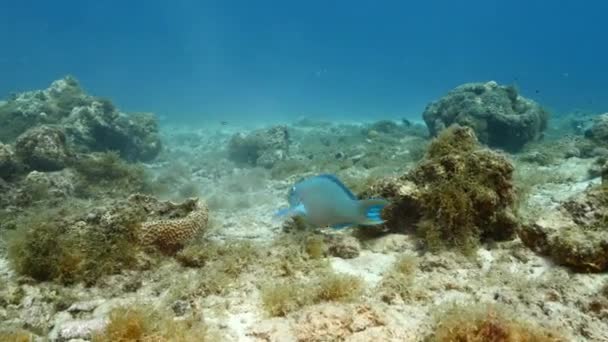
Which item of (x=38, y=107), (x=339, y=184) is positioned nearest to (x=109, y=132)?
(x=38, y=107)

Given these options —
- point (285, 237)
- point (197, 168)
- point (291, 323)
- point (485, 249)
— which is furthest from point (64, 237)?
point (197, 168)

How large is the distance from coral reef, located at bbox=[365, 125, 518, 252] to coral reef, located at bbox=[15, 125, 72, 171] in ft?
32.0

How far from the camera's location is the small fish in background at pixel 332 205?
4523 mm

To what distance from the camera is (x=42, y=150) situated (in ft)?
36.0

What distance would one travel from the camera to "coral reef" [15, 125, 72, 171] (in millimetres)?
10938

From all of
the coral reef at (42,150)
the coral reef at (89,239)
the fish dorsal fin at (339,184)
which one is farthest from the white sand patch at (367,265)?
the coral reef at (42,150)

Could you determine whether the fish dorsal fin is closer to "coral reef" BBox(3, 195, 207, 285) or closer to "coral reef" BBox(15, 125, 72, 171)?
"coral reef" BBox(3, 195, 207, 285)

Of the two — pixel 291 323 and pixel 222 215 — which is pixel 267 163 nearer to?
pixel 222 215

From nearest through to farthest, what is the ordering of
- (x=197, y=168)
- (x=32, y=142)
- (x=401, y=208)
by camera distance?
(x=401, y=208), (x=32, y=142), (x=197, y=168)

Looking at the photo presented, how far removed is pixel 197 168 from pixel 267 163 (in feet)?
9.27

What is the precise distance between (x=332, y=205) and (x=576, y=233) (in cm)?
250

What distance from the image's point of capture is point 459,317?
124 inches

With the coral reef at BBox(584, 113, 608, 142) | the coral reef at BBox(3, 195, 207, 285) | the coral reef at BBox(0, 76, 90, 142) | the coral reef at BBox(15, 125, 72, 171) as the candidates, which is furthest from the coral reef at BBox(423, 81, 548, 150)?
the coral reef at BBox(0, 76, 90, 142)

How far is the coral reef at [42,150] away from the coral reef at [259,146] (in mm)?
7646
